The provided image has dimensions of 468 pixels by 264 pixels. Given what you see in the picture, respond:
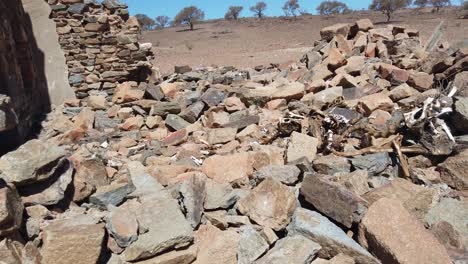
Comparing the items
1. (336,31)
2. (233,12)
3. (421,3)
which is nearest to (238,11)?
(233,12)

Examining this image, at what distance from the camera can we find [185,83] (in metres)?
7.87

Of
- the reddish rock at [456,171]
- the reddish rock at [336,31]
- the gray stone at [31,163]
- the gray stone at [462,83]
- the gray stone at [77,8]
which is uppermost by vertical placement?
the gray stone at [77,8]

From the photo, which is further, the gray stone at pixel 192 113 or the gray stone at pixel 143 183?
the gray stone at pixel 192 113

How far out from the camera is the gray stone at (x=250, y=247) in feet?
9.33

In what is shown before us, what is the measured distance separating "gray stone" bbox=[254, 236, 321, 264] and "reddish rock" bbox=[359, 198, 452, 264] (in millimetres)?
433

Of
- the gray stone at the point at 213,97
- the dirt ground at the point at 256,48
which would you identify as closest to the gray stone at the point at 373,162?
the gray stone at the point at 213,97

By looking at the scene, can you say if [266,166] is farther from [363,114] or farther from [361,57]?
[361,57]

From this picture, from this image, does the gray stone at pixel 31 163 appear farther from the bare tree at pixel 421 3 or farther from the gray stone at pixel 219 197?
the bare tree at pixel 421 3

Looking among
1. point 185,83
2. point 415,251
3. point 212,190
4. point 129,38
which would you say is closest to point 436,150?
point 415,251

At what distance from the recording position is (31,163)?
313 centimetres

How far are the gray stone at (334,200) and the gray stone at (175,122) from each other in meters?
2.84

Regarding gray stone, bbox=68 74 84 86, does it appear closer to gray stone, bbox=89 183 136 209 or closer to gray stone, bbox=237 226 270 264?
gray stone, bbox=89 183 136 209

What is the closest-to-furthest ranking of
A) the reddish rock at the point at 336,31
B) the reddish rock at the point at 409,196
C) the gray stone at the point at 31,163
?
the gray stone at the point at 31,163, the reddish rock at the point at 409,196, the reddish rock at the point at 336,31

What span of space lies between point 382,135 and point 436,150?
594mm
